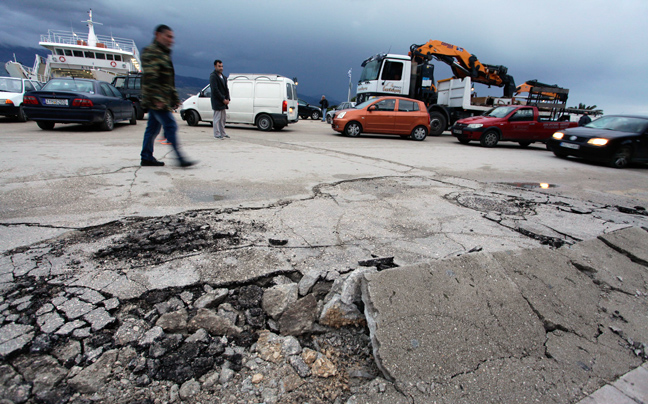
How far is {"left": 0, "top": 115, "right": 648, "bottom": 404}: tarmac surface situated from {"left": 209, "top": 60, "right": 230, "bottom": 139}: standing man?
4.34m

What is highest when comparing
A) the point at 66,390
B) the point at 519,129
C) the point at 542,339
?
the point at 519,129

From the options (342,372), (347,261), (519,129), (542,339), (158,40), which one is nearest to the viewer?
(342,372)

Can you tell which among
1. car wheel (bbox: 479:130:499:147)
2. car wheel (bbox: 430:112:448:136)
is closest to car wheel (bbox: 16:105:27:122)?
car wheel (bbox: 430:112:448:136)

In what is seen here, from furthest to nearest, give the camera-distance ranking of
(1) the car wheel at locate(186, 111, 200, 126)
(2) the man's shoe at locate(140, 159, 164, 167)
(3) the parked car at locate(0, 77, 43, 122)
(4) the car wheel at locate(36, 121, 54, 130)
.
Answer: (1) the car wheel at locate(186, 111, 200, 126) → (3) the parked car at locate(0, 77, 43, 122) → (4) the car wheel at locate(36, 121, 54, 130) → (2) the man's shoe at locate(140, 159, 164, 167)

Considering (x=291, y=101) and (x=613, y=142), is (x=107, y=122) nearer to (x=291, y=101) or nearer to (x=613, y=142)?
(x=291, y=101)

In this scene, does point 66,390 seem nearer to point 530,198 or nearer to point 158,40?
point 158,40

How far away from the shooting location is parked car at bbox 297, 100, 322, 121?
25.3m

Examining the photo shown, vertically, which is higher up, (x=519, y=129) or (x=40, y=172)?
(x=519, y=129)

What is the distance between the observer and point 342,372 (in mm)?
1589

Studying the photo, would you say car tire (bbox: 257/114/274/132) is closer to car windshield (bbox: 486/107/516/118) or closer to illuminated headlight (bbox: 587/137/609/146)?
car windshield (bbox: 486/107/516/118)

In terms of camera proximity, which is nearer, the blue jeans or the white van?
the blue jeans

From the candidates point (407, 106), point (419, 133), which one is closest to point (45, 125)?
point (407, 106)

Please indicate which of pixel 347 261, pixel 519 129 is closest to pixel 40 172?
pixel 347 261

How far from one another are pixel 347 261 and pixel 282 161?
4208 mm
